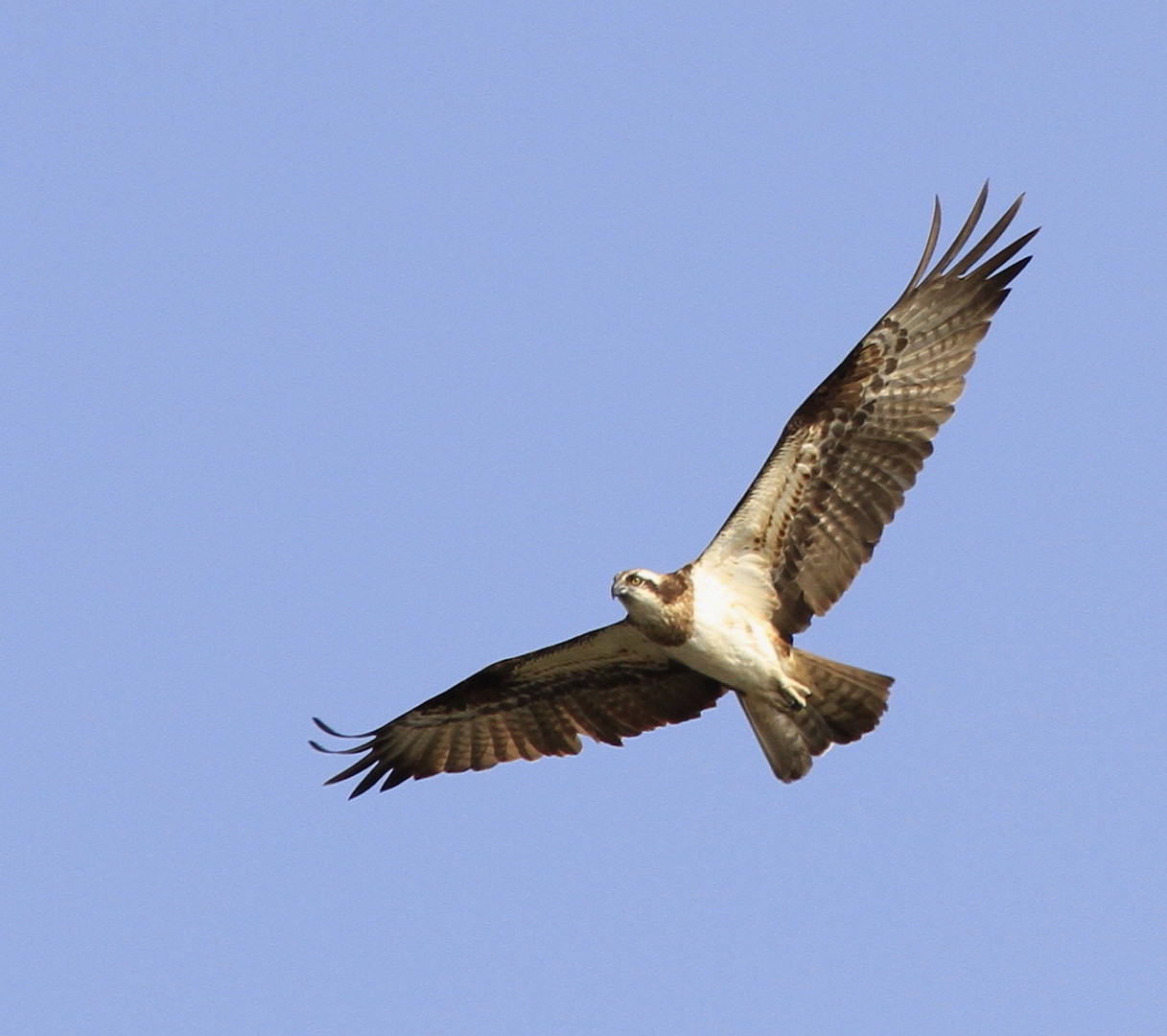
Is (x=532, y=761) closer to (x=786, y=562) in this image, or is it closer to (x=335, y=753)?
(x=335, y=753)

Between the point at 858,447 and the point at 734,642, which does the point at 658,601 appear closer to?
the point at 734,642

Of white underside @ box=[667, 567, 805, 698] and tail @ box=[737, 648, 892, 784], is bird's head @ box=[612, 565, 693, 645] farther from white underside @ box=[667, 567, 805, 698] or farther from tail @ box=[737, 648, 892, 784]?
tail @ box=[737, 648, 892, 784]

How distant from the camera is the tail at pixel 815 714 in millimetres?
12781

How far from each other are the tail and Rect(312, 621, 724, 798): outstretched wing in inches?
21.3

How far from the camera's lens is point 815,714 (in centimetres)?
1288

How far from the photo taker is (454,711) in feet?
46.1

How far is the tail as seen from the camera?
41.9 feet

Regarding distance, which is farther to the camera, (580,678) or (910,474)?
(580,678)

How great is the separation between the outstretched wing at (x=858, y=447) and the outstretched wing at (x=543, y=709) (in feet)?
3.07

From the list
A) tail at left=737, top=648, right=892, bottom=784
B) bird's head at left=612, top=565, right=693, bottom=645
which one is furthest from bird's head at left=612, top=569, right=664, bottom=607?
tail at left=737, top=648, right=892, bottom=784

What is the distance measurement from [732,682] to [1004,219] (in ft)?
10.6

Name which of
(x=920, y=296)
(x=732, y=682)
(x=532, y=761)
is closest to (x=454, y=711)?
(x=532, y=761)

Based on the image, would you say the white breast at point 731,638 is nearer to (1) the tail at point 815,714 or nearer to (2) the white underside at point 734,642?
(2) the white underside at point 734,642

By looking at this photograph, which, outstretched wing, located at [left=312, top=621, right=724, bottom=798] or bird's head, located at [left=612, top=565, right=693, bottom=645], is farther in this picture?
outstretched wing, located at [left=312, top=621, right=724, bottom=798]
